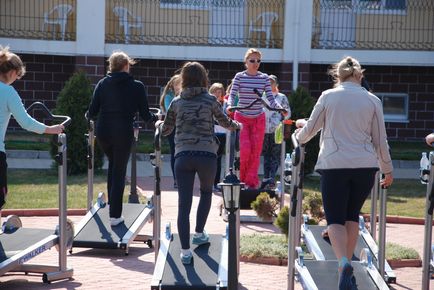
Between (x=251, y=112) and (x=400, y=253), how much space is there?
3552 millimetres

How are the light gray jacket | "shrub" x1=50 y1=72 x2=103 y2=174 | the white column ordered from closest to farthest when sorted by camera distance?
the light gray jacket
"shrub" x1=50 y1=72 x2=103 y2=174
the white column

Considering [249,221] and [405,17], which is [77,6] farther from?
[249,221]

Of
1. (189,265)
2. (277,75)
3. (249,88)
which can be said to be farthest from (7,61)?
(277,75)

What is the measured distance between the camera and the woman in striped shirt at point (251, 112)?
13.5m

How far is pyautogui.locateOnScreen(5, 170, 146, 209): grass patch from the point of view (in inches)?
558

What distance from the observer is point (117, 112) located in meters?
10.9

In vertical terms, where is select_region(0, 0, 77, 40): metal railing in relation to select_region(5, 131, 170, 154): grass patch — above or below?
above

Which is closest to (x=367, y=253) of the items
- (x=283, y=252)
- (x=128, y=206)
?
(x=283, y=252)

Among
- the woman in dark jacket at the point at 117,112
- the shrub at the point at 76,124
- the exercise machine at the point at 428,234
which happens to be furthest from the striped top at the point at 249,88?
the exercise machine at the point at 428,234

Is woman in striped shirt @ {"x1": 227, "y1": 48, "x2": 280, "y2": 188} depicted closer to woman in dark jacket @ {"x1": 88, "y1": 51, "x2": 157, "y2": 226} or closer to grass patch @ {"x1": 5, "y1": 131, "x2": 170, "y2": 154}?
woman in dark jacket @ {"x1": 88, "y1": 51, "x2": 157, "y2": 226}

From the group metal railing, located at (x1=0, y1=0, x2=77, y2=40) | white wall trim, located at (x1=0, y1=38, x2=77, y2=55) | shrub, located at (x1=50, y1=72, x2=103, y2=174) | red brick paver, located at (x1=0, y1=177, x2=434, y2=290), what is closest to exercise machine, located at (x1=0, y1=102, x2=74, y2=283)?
red brick paver, located at (x1=0, y1=177, x2=434, y2=290)

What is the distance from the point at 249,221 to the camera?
42.5ft

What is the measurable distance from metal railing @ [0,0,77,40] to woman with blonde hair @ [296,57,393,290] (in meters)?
15.9

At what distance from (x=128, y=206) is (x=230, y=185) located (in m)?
5.07
